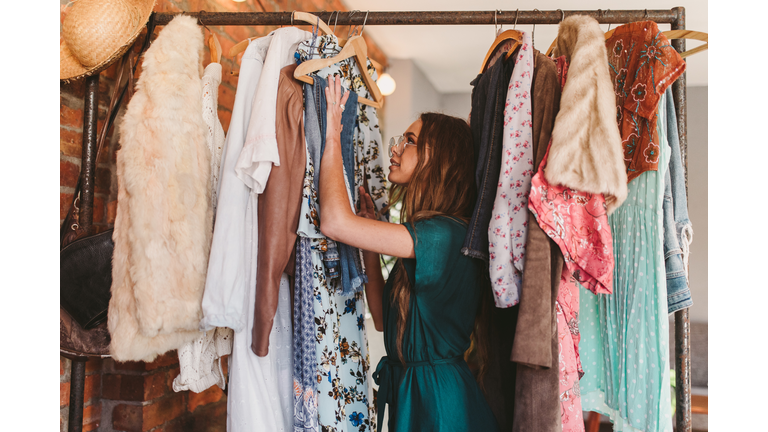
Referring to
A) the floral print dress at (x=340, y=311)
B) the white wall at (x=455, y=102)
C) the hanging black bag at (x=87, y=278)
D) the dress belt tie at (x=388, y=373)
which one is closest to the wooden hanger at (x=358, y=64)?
the floral print dress at (x=340, y=311)

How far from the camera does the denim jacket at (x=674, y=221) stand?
1221mm

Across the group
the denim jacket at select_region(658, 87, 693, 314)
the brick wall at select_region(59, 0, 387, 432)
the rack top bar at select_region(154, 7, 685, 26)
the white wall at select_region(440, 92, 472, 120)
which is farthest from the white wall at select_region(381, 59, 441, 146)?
the denim jacket at select_region(658, 87, 693, 314)

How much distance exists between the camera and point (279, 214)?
1188 mm

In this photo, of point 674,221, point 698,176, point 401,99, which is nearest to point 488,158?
point 674,221

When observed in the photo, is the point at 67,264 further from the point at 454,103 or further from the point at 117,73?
the point at 454,103

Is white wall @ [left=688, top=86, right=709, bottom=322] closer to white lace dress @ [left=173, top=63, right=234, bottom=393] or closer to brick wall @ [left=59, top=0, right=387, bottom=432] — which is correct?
brick wall @ [left=59, top=0, right=387, bottom=432]

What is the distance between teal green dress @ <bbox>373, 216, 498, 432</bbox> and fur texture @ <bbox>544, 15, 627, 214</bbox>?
0.36 m

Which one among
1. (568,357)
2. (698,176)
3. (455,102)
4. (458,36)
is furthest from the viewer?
(455,102)

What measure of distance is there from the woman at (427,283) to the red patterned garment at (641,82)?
17.5 inches

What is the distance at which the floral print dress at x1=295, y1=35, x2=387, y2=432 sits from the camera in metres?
1.23

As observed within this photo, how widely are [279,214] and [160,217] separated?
0.94 ft

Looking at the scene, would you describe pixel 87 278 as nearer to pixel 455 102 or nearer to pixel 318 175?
pixel 318 175

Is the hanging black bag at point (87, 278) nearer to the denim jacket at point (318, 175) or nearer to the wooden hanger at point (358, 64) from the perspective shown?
the denim jacket at point (318, 175)

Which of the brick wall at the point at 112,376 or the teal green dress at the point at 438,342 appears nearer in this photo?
the teal green dress at the point at 438,342
